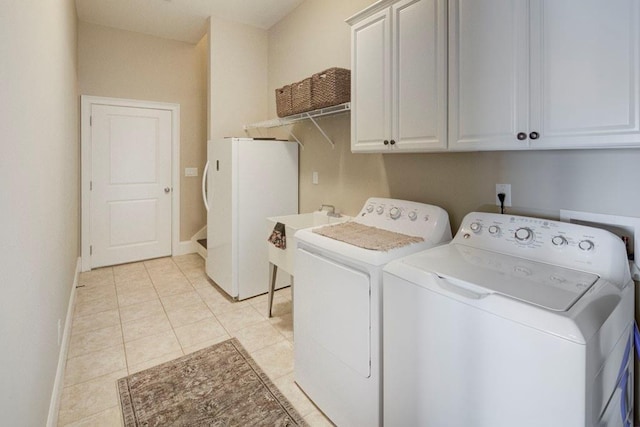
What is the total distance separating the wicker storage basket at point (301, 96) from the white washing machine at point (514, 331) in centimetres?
171

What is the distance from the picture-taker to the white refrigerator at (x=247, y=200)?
10.4 feet

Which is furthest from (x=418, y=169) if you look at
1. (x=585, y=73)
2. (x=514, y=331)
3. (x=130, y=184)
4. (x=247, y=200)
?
(x=130, y=184)

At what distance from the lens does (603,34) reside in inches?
45.3

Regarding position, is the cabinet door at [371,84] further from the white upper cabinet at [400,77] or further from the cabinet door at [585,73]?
the cabinet door at [585,73]

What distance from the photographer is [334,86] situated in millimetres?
2467

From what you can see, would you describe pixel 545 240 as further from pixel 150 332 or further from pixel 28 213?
pixel 150 332

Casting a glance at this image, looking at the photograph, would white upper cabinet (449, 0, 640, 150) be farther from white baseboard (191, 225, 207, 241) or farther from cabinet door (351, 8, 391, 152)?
white baseboard (191, 225, 207, 241)

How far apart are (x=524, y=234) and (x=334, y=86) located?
63.5 inches

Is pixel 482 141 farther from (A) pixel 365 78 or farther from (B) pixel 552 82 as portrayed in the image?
(A) pixel 365 78

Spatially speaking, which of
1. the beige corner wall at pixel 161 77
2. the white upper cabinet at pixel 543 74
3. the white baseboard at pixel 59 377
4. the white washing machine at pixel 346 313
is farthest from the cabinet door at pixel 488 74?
the beige corner wall at pixel 161 77

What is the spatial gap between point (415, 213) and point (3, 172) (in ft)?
5.95

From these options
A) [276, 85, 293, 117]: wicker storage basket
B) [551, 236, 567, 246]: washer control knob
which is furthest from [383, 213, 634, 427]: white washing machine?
[276, 85, 293, 117]: wicker storage basket

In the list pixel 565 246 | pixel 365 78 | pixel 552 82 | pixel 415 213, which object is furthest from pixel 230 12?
pixel 565 246

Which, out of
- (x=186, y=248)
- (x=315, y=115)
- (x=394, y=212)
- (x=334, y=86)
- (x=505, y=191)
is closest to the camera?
(x=505, y=191)
